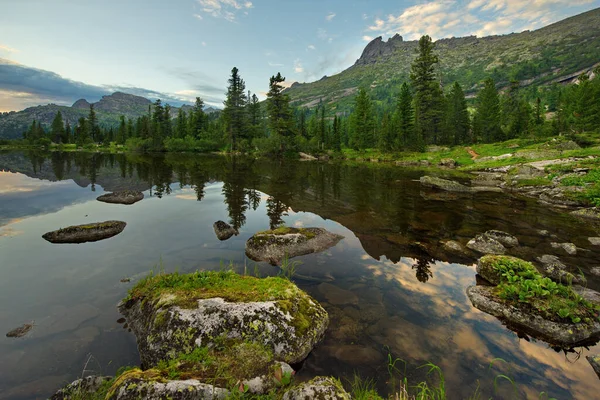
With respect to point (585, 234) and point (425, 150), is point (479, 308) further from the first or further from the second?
point (425, 150)

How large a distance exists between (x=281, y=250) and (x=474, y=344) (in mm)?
7304

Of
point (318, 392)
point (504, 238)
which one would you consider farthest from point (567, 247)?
point (318, 392)

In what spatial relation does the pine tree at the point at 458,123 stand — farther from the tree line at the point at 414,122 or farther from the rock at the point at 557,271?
the rock at the point at 557,271

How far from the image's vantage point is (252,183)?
30.8m

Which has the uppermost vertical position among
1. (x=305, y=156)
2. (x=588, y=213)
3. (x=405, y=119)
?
(x=405, y=119)

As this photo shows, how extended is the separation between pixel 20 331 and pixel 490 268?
1402 cm

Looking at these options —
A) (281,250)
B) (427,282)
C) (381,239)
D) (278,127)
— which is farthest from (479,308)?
(278,127)

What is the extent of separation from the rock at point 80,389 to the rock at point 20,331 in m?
3.05

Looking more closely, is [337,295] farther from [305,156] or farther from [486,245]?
[305,156]

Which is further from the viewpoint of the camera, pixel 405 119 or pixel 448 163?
pixel 405 119

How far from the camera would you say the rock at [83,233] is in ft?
41.2

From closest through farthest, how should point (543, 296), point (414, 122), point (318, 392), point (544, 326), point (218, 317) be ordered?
point (318, 392) < point (218, 317) < point (544, 326) < point (543, 296) < point (414, 122)

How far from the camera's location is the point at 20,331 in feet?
21.2

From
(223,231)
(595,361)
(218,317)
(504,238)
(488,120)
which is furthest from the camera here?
(488,120)
